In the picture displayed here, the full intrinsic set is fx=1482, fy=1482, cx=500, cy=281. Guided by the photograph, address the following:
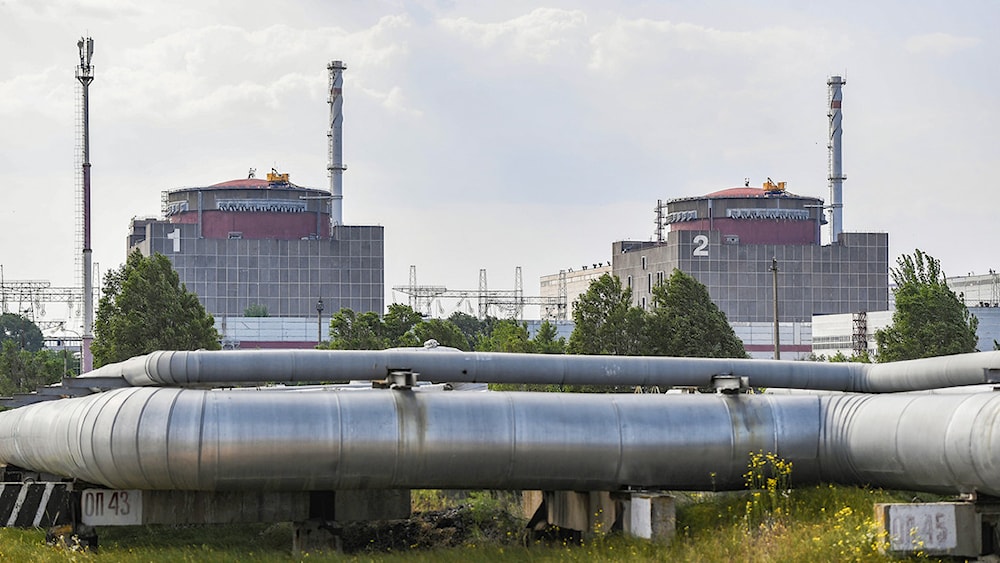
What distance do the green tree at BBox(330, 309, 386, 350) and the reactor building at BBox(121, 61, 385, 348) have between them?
8751cm

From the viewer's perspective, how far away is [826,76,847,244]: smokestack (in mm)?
140750

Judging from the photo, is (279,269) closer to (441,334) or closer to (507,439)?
(441,334)

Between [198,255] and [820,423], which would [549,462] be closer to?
[820,423]

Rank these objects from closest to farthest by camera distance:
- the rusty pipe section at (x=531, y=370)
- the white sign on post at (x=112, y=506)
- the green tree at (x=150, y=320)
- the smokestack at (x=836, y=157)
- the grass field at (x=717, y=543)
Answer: the grass field at (x=717, y=543)
the white sign on post at (x=112, y=506)
the rusty pipe section at (x=531, y=370)
the green tree at (x=150, y=320)
the smokestack at (x=836, y=157)

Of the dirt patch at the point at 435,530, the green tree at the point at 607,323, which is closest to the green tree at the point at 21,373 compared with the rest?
the green tree at the point at 607,323

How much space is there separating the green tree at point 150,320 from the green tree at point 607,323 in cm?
1209

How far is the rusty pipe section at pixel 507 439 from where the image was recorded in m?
14.0

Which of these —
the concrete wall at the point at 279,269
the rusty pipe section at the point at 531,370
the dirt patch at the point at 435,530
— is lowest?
the dirt patch at the point at 435,530

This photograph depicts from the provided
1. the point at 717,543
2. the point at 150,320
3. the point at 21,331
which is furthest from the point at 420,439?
the point at 21,331

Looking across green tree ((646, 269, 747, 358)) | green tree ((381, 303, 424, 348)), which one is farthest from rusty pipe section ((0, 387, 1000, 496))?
green tree ((381, 303, 424, 348))

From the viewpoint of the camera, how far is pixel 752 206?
154m

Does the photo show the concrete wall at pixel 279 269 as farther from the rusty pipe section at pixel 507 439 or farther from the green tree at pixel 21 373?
the rusty pipe section at pixel 507 439

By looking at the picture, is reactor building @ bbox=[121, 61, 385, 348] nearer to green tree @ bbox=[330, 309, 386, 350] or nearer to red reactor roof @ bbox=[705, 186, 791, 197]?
red reactor roof @ bbox=[705, 186, 791, 197]

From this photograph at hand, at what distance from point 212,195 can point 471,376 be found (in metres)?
142
